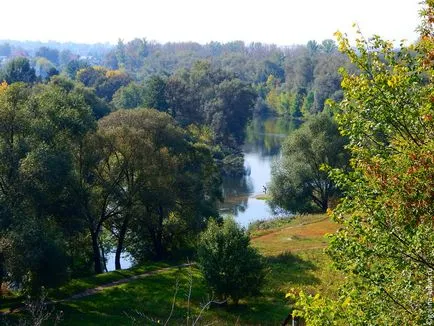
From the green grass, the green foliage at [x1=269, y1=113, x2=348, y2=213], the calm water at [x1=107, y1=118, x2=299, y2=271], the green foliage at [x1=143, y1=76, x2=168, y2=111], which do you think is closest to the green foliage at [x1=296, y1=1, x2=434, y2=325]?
the green grass

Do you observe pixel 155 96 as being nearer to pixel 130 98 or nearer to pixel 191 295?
pixel 130 98

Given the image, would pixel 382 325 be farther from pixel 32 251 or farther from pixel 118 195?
pixel 118 195

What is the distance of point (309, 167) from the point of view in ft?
171

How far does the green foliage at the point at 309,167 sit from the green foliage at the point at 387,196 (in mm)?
39551

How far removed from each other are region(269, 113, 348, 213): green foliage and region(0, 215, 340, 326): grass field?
13338 millimetres

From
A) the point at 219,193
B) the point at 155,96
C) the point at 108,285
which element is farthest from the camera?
the point at 155,96

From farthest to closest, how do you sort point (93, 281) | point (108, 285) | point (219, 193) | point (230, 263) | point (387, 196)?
point (219, 193) → point (93, 281) → point (108, 285) → point (230, 263) → point (387, 196)

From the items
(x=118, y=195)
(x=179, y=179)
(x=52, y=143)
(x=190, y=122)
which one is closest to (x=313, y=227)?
(x=179, y=179)

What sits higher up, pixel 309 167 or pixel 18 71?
pixel 18 71

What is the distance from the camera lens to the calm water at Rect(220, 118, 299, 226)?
62.0 metres

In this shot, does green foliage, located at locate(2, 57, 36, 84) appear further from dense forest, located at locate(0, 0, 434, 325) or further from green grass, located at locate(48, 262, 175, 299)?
green grass, located at locate(48, 262, 175, 299)

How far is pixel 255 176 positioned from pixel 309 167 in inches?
1114

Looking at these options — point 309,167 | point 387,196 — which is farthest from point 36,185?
point 309,167

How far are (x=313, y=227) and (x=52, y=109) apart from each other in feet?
75.5
